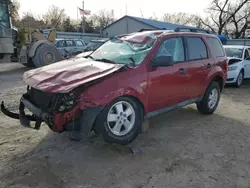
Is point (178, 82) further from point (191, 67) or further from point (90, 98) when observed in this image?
point (90, 98)

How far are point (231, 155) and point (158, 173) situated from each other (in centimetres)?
129

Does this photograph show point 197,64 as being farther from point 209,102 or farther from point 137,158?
point 137,158

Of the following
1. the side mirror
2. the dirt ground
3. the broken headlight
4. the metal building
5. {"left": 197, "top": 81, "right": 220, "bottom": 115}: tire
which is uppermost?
the metal building

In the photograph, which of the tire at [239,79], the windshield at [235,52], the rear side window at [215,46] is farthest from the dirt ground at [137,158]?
the windshield at [235,52]

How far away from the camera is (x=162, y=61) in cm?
389

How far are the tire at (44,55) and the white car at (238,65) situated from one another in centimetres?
859

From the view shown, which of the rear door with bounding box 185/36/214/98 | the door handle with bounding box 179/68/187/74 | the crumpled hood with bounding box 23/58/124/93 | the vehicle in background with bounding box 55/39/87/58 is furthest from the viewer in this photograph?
the vehicle in background with bounding box 55/39/87/58

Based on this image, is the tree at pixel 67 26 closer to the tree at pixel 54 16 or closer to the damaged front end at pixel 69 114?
the tree at pixel 54 16

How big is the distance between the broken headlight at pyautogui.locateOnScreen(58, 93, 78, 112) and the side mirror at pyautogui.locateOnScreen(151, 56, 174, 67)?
4.69ft

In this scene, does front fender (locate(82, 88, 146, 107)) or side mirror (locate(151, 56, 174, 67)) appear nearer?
front fender (locate(82, 88, 146, 107))

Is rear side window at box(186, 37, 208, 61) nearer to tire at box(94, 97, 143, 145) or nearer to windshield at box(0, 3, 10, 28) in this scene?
tire at box(94, 97, 143, 145)

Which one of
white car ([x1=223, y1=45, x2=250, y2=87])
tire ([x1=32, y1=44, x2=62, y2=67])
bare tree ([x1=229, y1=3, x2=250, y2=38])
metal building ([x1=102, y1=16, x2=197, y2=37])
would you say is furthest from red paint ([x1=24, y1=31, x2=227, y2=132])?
bare tree ([x1=229, y1=3, x2=250, y2=38])

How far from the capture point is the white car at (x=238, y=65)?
9.22 metres

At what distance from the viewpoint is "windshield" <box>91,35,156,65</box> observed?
4008 mm
